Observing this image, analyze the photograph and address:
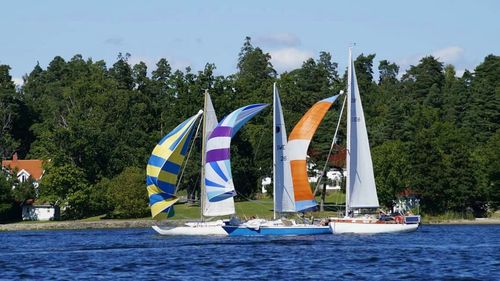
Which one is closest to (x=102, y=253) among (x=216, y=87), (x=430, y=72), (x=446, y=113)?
(x=216, y=87)

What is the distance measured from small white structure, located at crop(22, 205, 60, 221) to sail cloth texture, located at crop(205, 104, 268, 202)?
4469 centimetres

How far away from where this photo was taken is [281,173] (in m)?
80.2

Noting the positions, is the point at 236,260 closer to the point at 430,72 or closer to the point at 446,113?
the point at 446,113

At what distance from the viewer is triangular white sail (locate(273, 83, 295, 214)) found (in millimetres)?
80188

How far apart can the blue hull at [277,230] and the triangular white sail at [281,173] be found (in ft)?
7.06

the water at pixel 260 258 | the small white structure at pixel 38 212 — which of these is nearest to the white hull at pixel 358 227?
the water at pixel 260 258

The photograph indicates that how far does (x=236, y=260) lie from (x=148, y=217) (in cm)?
5834

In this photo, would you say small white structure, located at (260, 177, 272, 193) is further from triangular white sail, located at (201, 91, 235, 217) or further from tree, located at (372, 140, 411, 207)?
triangular white sail, located at (201, 91, 235, 217)

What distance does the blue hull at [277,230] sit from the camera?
78312 millimetres

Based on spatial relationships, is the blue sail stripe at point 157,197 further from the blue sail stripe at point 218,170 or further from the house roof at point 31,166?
the house roof at point 31,166

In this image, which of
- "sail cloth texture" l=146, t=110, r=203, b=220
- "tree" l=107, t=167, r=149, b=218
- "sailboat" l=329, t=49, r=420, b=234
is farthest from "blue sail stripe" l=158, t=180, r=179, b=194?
"tree" l=107, t=167, r=149, b=218

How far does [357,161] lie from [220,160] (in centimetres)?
968

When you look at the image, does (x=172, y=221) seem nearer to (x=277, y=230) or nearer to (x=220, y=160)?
(x=220, y=160)

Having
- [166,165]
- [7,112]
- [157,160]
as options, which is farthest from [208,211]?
[7,112]
